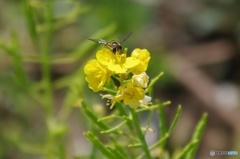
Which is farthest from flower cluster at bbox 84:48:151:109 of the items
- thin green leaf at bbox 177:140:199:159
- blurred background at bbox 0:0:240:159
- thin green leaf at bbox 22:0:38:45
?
blurred background at bbox 0:0:240:159

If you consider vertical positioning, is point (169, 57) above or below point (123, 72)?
below

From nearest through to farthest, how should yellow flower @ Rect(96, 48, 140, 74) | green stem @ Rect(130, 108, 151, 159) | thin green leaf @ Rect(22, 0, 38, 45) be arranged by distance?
yellow flower @ Rect(96, 48, 140, 74)
green stem @ Rect(130, 108, 151, 159)
thin green leaf @ Rect(22, 0, 38, 45)

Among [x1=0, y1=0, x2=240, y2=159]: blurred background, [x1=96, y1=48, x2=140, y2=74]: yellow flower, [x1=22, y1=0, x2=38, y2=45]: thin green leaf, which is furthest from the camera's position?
[x1=0, y1=0, x2=240, y2=159]: blurred background

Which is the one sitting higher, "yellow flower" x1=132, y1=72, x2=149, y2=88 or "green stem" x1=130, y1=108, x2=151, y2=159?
"yellow flower" x1=132, y1=72, x2=149, y2=88

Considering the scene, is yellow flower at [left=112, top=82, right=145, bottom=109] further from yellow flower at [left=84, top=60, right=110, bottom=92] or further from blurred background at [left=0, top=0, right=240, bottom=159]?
blurred background at [left=0, top=0, right=240, bottom=159]

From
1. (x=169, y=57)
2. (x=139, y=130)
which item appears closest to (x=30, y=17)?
(x=139, y=130)

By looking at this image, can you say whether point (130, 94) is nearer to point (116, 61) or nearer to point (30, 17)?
point (116, 61)

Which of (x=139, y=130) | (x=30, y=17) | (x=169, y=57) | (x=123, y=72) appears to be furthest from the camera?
(x=169, y=57)

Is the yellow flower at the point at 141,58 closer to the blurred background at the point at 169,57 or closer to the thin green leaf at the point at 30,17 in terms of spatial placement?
the thin green leaf at the point at 30,17
